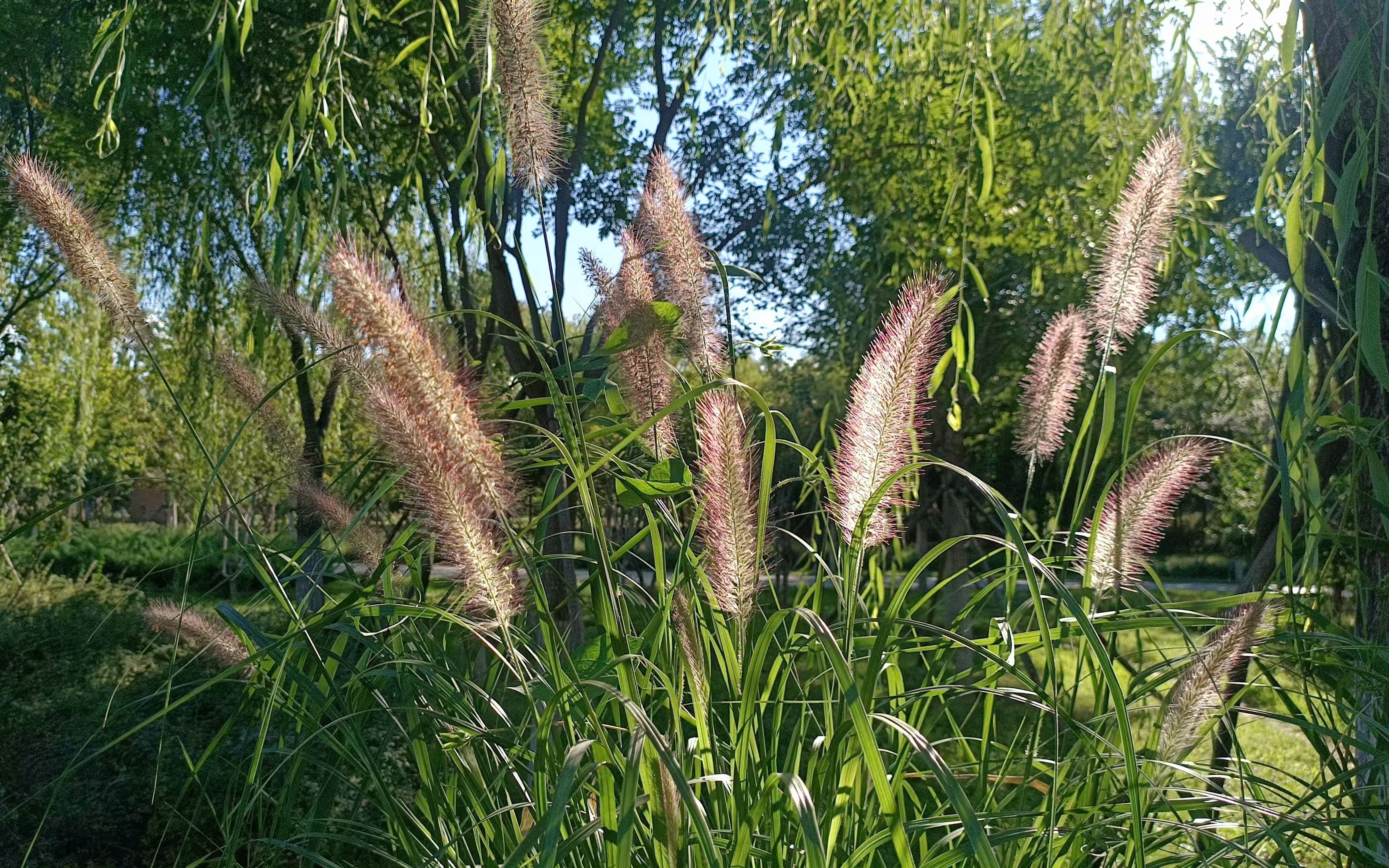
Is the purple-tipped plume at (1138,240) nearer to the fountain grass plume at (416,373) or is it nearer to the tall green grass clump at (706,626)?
the tall green grass clump at (706,626)

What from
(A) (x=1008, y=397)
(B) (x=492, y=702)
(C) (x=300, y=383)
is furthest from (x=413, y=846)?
(A) (x=1008, y=397)

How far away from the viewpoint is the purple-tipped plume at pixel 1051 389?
4.55 feet

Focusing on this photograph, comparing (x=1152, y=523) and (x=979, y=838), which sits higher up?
(x=1152, y=523)

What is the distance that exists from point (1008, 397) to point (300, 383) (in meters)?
5.12

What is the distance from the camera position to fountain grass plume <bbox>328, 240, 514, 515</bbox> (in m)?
1.02

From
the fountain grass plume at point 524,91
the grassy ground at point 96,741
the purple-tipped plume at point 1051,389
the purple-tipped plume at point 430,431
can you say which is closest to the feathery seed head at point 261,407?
the purple-tipped plume at point 430,431

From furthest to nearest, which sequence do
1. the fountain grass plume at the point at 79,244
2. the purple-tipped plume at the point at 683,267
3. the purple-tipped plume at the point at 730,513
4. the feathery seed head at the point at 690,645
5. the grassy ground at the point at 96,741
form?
the grassy ground at the point at 96,741, the purple-tipped plume at the point at 683,267, the fountain grass plume at the point at 79,244, the purple-tipped plume at the point at 730,513, the feathery seed head at the point at 690,645

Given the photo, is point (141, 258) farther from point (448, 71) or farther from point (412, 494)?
point (412, 494)

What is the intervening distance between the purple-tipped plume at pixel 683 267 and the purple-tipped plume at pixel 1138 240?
49 cm

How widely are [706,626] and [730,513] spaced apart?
37cm

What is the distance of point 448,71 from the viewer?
17.9 ft

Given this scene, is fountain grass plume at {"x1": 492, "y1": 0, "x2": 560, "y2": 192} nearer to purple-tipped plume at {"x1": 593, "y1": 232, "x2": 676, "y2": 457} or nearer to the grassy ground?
purple-tipped plume at {"x1": 593, "y1": 232, "x2": 676, "y2": 457}

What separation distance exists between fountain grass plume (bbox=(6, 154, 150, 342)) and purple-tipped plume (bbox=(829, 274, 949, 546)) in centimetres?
85

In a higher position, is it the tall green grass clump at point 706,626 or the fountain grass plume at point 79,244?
the fountain grass plume at point 79,244
